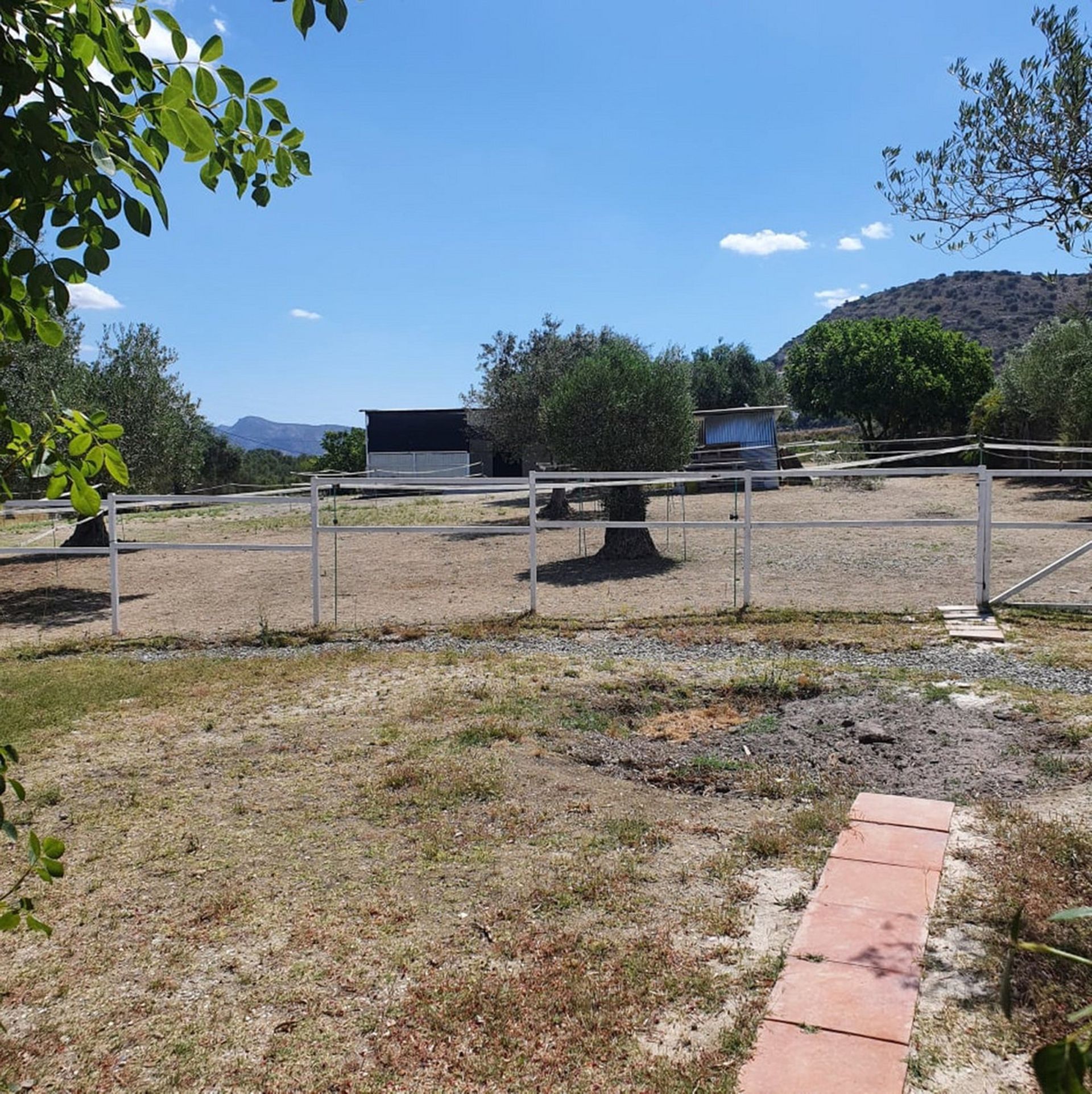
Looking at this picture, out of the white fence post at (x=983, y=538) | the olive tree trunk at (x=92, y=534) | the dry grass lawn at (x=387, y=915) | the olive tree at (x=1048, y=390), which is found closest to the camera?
the dry grass lawn at (x=387, y=915)

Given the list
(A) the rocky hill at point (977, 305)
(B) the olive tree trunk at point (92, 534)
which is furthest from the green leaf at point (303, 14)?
(A) the rocky hill at point (977, 305)

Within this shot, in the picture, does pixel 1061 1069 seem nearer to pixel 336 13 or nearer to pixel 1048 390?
pixel 336 13

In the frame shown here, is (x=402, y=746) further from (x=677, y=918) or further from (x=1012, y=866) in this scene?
(x=1012, y=866)

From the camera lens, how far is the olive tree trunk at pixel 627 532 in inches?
607

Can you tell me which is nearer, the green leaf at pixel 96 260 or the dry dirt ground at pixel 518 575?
the green leaf at pixel 96 260

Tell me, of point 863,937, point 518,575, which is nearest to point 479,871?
point 863,937

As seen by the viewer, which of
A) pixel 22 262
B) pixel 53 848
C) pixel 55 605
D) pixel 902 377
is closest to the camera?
pixel 53 848

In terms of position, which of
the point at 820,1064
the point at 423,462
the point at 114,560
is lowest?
the point at 820,1064

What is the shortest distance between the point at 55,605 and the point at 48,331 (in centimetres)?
1359

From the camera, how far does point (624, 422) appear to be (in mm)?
16312

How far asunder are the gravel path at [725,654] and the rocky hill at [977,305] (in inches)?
2264

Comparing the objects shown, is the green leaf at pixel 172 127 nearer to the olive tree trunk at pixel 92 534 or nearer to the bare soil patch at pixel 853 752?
the bare soil patch at pixel 853 752

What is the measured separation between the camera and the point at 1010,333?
65.9 meters

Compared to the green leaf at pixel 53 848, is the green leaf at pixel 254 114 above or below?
above
